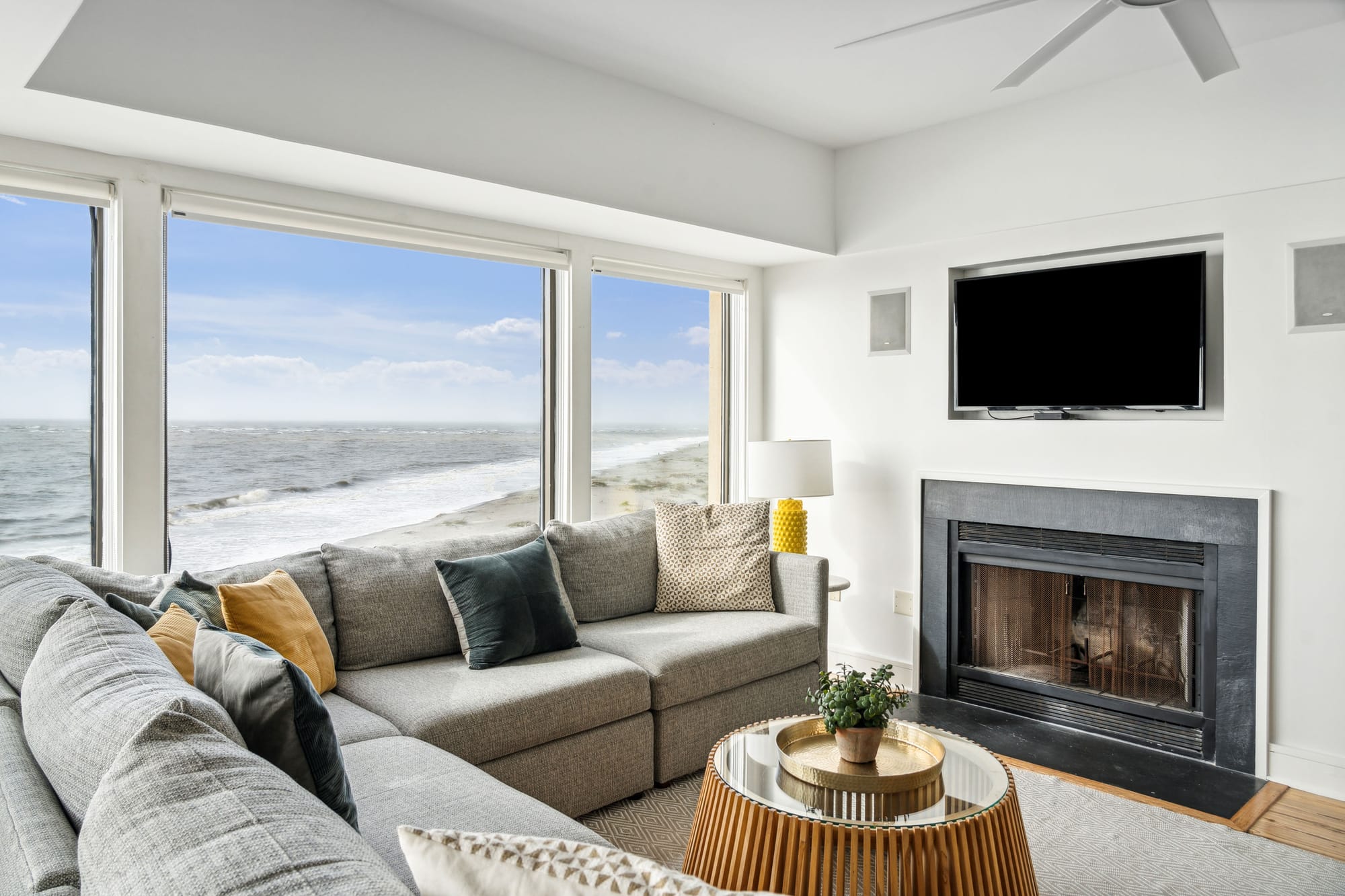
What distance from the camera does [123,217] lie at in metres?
2.79

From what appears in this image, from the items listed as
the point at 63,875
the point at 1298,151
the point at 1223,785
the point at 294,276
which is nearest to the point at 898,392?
the point at 1298,151

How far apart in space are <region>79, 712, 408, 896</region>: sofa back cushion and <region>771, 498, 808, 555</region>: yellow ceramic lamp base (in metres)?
3.37

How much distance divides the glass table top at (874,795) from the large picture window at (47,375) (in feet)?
7.49

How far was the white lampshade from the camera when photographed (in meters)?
4.14

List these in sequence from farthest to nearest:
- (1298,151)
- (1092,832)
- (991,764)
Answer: (1298,151), (1092,832), (991,764)

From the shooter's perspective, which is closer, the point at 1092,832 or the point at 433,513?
the point at 1092,832

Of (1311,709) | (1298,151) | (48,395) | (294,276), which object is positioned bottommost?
(1311,709)

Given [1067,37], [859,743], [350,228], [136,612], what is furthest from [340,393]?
[1067,37]

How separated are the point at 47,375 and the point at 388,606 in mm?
1322

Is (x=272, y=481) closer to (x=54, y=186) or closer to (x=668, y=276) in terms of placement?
(x=54, y=186)

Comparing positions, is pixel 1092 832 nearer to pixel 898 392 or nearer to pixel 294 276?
pixel 898 392

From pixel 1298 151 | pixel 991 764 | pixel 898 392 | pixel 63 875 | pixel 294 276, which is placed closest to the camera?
pixel 63 875

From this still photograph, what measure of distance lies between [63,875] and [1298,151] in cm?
396

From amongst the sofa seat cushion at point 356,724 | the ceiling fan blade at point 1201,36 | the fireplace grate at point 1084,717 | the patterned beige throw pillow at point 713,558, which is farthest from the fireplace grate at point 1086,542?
the sofa seat cushion at point 356,724
